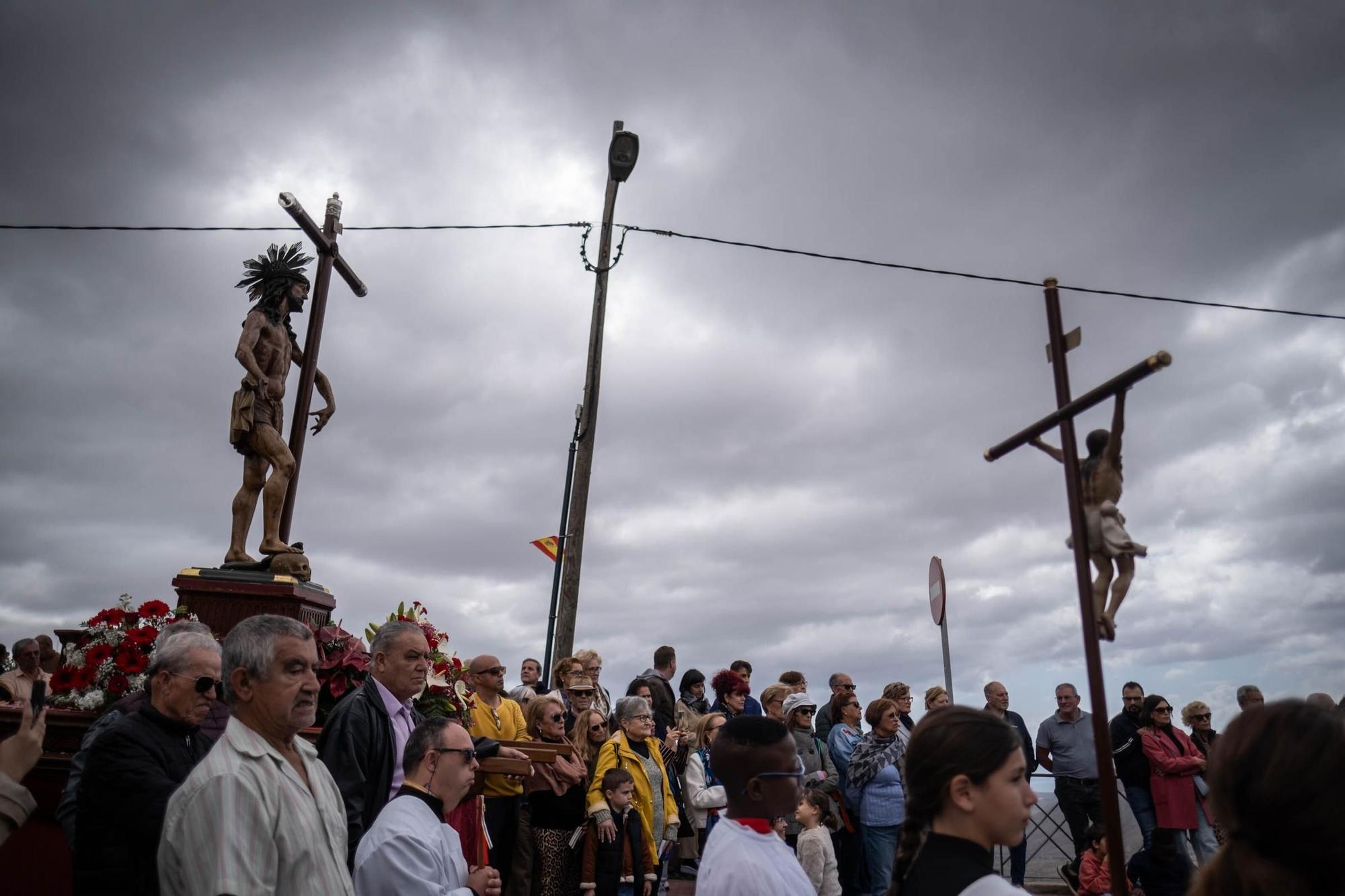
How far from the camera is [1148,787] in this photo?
9734mm

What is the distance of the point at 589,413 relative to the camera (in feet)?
43.4

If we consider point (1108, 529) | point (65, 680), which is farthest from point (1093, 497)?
point (65, 680)

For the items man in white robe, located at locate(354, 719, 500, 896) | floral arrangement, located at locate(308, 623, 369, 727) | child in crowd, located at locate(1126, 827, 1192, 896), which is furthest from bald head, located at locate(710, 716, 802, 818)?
child in crowd, located at locate(1126, 827, 1192, 896)

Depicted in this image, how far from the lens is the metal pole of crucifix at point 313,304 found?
8523mm

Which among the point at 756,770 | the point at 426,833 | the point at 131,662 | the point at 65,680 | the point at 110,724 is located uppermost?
the point at 131,662

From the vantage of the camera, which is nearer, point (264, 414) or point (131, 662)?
point (131, 662)

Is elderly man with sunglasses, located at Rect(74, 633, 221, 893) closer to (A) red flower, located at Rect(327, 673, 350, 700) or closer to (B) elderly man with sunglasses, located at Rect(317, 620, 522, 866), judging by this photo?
(B) elderly man with sunglasses, located at Rect(317, 620, 522, 866)

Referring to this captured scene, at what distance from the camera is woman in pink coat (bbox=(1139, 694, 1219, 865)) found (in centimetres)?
945

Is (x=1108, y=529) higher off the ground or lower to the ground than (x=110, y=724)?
higher

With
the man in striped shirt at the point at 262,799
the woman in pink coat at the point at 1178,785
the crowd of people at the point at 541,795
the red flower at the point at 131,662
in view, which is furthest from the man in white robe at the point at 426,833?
the woman in pink coat at the point at 1178,785

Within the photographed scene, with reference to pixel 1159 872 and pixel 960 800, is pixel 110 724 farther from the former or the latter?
pixel 1159 872

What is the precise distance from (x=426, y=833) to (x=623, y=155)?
11633mm

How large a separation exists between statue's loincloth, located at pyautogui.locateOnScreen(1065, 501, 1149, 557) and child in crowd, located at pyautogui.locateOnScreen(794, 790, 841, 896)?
5.36 m

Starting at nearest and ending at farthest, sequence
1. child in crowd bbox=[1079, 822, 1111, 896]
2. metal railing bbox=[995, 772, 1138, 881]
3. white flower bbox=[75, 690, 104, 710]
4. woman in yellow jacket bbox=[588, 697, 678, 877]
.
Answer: white flower bbox=[75, 690, 104, 710]
woman in yellow jacket bbox=[588, 697, 678, 877]
child in crowd bbox=[1079, 822, 1111, 896]
metal railing bbox=[995, 772, 1138, 881]
